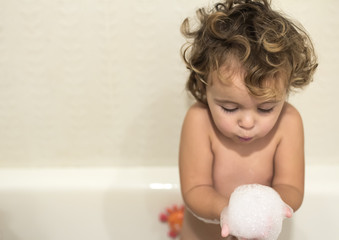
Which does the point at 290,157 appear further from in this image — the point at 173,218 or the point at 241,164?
the point at 173,218

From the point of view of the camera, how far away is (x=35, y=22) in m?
1.02

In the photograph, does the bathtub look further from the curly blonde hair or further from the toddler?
the curly blonde hair

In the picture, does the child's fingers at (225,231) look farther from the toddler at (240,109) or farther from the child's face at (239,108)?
the child's face at (239,108)

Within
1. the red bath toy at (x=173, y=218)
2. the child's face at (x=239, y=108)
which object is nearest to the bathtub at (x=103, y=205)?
the red bath toy at (x=173, y=218)

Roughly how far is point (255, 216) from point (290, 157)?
0.25 m

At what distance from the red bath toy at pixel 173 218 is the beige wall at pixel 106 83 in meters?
0.14

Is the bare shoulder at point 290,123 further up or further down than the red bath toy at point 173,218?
further up

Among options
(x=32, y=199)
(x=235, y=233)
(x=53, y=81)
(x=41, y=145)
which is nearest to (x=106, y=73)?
(x=53, y=81)

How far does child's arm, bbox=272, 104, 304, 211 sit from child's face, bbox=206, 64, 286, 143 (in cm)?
13

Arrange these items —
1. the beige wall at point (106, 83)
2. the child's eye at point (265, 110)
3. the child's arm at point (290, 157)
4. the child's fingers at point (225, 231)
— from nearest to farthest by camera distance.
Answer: the child's fingers at point (225, 231), the child's eye at point (265, 110), the child's arm at point (290, 157), the beige wall at point (106, 83)

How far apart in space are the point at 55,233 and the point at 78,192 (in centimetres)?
15

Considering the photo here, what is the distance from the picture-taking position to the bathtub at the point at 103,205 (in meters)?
1.12

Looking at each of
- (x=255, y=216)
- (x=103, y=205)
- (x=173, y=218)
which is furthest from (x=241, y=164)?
(x=103, y=205)

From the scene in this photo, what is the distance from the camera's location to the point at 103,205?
1.15 m
